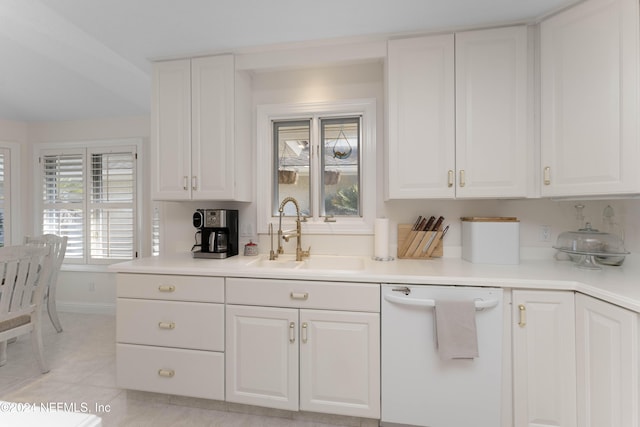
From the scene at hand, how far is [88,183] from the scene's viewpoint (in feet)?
11.3

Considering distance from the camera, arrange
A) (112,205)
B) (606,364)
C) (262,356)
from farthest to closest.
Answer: (112,205)
(262,356)
(606,364)

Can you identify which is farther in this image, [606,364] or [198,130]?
[198,130]

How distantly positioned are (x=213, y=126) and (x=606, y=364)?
2.57m

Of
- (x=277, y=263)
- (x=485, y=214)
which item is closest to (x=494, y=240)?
(x=485, y=214)

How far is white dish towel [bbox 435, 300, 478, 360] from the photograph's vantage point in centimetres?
145

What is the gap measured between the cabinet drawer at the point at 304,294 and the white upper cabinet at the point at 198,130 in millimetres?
732

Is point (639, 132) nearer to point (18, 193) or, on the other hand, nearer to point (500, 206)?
point (500, 206)

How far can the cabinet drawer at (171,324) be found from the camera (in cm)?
173

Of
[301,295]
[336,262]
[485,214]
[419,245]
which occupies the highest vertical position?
[485,214]

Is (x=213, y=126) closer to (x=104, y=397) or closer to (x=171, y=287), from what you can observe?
(x=171, y=287)

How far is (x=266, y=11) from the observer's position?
1734 mm

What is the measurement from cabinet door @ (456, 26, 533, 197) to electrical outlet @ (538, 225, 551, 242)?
437mm

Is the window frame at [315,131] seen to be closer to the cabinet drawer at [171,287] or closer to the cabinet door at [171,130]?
the cabinet door at [171,130]

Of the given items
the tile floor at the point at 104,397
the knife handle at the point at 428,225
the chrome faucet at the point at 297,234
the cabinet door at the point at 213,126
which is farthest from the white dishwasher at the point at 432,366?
the cabinet door at the point at 213,126
